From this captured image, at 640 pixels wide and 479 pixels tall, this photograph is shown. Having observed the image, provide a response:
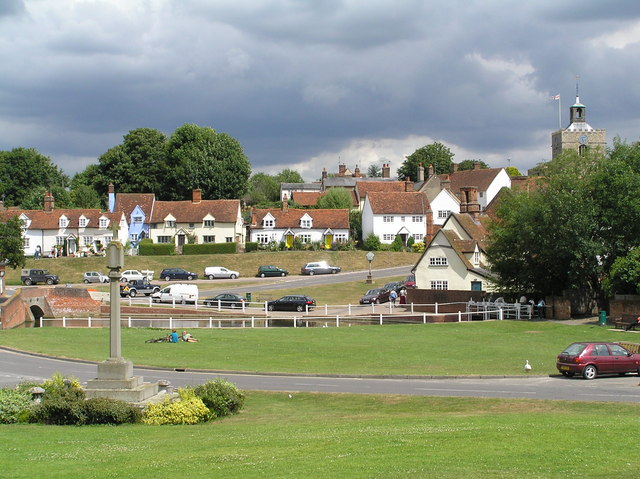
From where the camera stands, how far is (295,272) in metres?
90.1

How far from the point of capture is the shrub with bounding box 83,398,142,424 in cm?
2103

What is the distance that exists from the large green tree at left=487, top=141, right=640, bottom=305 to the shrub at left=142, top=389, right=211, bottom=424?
35.9m

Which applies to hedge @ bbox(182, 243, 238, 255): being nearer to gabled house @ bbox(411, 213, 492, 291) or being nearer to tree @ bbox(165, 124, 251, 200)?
tree @ bbox(165, 124, 251, 200)

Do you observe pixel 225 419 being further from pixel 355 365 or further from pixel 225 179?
pixel 225 179

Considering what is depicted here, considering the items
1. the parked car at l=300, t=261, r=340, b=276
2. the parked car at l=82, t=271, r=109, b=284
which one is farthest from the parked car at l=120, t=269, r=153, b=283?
the parked car at l=300, t=261, r=340, b=276

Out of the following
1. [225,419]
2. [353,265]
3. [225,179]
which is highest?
[225,179]

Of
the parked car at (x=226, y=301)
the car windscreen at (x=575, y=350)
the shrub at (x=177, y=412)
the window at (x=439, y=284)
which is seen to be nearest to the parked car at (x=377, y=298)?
the window at (x=439, y=284)

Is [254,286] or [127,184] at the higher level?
[127,184]

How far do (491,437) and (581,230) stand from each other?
3855 cm

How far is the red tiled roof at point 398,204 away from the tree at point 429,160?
57.5 m

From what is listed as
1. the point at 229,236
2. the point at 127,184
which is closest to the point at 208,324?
the point at 229,236

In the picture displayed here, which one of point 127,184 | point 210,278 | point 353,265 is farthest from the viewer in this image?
point 127,184

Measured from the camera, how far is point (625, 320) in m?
44.9

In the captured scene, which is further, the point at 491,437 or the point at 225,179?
the point at 225,179
